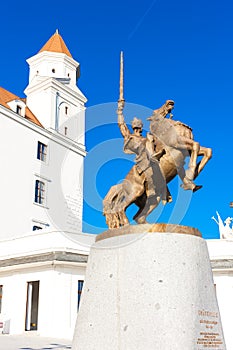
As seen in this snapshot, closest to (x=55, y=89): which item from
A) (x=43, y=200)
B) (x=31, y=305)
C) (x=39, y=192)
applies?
(x=39, y=192)

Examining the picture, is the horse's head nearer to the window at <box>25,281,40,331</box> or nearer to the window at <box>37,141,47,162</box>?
the window at <box>25,281,40,331</box>

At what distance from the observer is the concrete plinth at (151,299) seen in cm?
599

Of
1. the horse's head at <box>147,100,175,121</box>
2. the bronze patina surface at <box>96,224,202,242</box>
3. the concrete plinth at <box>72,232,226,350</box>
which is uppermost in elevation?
the horse's head at <box>147,100,175,121</box>

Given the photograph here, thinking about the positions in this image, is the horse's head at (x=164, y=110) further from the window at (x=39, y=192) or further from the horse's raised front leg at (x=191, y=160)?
the window at (x=39, y=192)

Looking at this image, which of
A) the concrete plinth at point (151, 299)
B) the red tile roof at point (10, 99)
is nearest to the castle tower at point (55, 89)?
the red tile roof at point (10, 99)

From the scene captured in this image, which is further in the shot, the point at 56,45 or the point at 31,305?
the point at 56,45

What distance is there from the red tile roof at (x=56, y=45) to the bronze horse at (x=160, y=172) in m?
33.9

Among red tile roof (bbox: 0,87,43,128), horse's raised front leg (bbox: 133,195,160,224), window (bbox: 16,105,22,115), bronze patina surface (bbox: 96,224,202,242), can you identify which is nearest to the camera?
bronze patina surface (bbox: 96,224,202,242)

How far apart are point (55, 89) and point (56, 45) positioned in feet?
18.0

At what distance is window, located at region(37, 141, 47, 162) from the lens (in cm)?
3384

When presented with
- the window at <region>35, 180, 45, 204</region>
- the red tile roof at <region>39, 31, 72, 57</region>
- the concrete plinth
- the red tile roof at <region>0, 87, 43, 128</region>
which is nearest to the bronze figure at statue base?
the concrete plinth

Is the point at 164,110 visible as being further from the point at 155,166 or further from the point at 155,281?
the point at 155,281

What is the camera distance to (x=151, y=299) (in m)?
6.14

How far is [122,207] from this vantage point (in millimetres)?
7566
